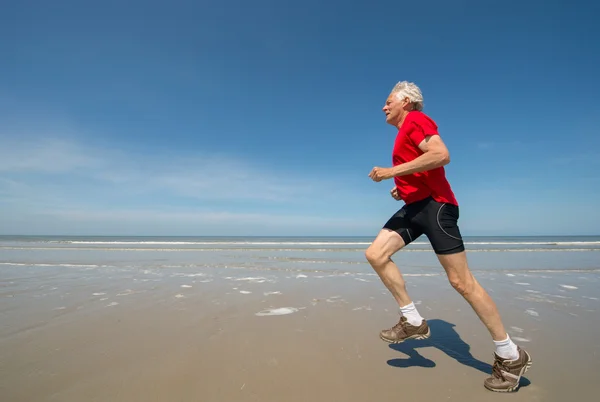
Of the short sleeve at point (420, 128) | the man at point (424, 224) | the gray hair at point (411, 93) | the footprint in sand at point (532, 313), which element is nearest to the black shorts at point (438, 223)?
the man at point (424, 224)

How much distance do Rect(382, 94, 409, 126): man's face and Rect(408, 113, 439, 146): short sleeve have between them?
0.34 meters

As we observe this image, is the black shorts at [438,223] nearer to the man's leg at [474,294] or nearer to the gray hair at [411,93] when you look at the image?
the man's leg at [474,294]

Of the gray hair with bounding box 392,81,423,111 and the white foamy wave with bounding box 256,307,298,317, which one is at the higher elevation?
the gray hair with bounding box 392,81,423,111

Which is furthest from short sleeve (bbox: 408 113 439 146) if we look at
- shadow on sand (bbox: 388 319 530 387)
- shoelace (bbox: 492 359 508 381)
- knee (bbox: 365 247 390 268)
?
shadow on sand (bbox: 388 319 530 387)

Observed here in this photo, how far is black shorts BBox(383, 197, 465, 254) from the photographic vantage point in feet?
8.16

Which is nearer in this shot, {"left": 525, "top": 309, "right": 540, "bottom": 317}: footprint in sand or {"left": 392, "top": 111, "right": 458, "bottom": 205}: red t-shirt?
{"left": 392, "top": 111, "right": 458, "bottom": 205}: red t-shirt

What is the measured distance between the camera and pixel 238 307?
180 inches

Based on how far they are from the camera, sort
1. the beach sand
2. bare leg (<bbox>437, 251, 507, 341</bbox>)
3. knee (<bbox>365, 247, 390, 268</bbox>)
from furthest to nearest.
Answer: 1. knee (<bbox>365, 247, 390, 268</bbox>)
2. bare leg (<bbox>437, 251, 507, 341</bbox>)
3. the beach sand

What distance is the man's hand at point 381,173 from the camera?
→ 254cm

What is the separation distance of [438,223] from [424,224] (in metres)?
0.12

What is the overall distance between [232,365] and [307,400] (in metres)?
0.80

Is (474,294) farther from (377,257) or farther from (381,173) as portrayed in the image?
(381,173)

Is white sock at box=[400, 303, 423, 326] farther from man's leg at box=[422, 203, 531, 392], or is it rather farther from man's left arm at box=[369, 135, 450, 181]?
man's left arm at box=[369, 135, 450, 181]

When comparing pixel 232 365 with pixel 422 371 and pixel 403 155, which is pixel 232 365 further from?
pixel 403 155
